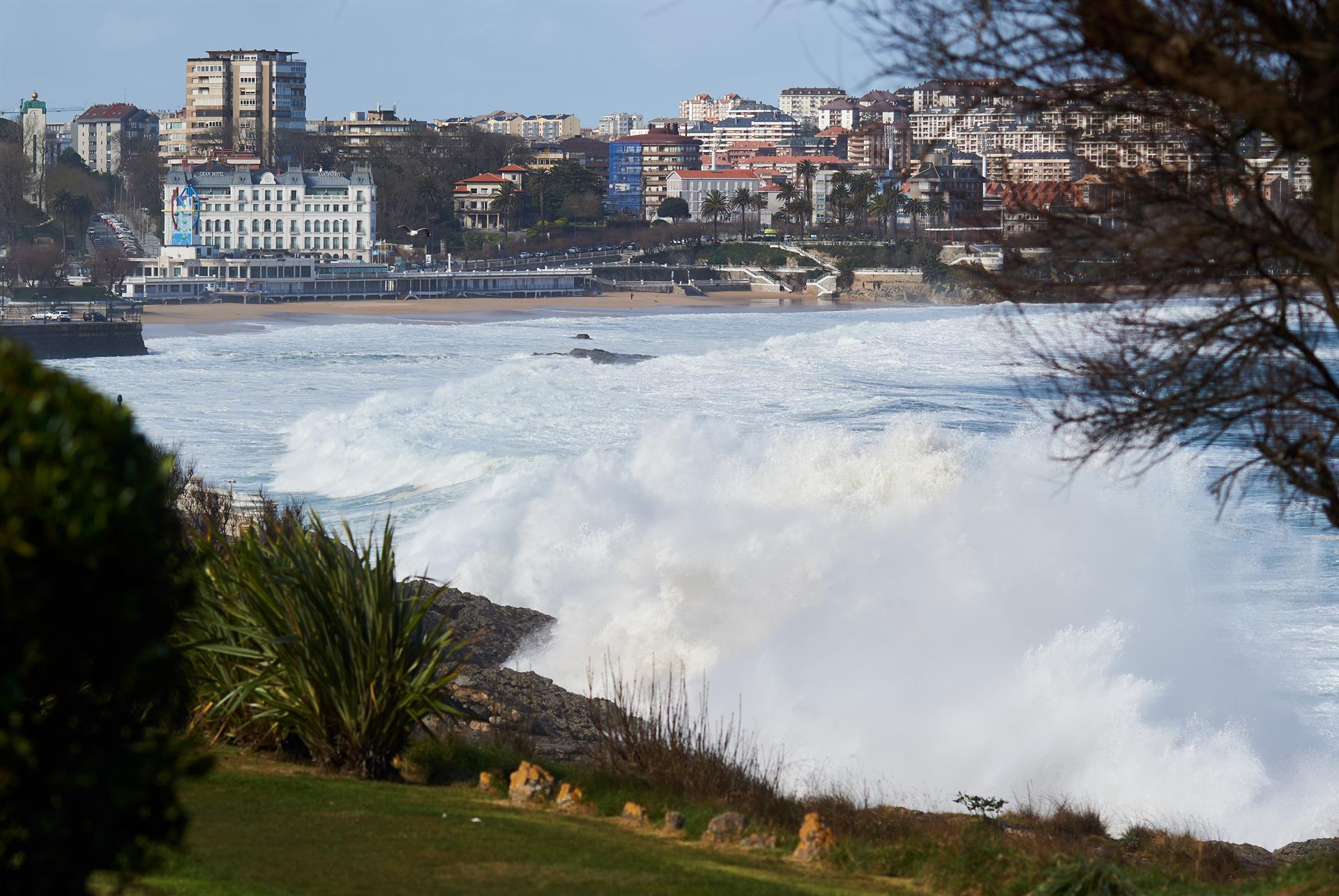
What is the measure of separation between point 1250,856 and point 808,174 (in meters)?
139

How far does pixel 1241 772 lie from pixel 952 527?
792cm

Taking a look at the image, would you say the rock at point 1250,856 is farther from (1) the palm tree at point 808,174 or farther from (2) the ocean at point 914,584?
(1) the palm tree at point 808,174

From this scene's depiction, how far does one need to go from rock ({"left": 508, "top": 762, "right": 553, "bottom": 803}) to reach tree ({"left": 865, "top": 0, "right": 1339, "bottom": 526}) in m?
3.09

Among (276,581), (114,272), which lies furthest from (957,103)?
(114,272)

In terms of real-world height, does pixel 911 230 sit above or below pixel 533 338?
above

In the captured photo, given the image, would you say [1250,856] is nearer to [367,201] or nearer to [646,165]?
[367,201]

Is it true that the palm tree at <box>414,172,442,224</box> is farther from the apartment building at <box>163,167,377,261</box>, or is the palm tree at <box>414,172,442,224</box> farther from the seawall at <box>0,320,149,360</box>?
the seawall at <box>0,320,149,360</box>

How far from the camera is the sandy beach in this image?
91.9 meters

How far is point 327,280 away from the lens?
10681 cm

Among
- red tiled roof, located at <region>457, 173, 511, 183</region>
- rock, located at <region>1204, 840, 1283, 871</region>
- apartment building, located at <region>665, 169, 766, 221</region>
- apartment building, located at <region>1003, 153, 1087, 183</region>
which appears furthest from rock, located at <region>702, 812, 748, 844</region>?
apartment building, located at <region>665, 169, 766, 221</region>

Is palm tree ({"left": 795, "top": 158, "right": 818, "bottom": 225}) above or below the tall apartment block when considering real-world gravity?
below

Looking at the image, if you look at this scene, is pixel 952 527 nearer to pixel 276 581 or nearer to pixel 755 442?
pixel 755 442

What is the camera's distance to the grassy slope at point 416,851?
5816 mm

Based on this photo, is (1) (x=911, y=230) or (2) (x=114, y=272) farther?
(1) (x=911, y=230)
